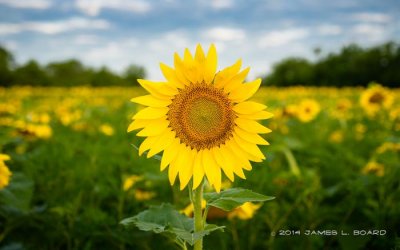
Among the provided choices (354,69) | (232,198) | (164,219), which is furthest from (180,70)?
(354,69)

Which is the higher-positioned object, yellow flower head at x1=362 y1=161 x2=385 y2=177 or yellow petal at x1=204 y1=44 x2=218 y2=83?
yellow petal at x1=204 y1=44 x2=218 y2=83

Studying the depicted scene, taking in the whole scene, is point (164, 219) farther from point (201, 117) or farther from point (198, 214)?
point (201, 117)

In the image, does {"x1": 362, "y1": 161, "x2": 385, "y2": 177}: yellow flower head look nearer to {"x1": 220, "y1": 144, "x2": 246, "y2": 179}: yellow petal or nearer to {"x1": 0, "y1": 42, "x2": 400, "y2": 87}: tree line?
{"x1": 220, "y1": 144, "x2": 246, "y2": 179}: yellow petal

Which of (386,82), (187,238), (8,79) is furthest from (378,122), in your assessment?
(8,79)

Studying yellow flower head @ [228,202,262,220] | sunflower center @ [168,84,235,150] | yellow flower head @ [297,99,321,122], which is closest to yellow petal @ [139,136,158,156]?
sunflower center @ [168,84,235,150]

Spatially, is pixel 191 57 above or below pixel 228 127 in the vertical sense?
above

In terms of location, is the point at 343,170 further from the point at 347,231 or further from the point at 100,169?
the point at 100,169
